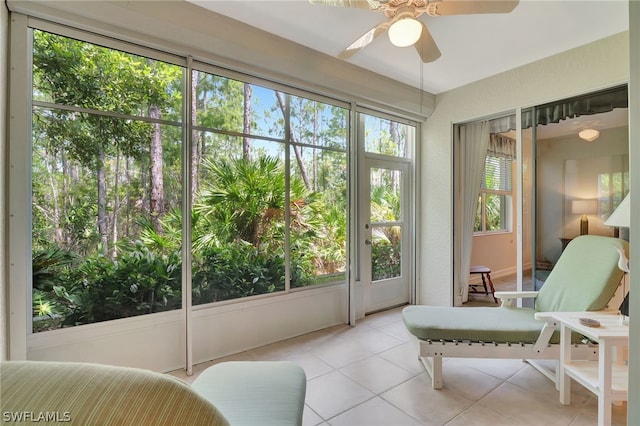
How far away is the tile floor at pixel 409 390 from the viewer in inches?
72.0

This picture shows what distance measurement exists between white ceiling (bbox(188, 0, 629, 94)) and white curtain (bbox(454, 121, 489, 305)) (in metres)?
0.83

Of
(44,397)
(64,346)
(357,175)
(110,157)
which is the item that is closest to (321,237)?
(357,175)

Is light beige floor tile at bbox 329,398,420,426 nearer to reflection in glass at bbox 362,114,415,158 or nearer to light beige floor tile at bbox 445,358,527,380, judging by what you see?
light beige floor tile at bbox 445,358,527,380

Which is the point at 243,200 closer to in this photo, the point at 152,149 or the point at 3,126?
the point at 152,149

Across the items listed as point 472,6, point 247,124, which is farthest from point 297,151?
point 472,6

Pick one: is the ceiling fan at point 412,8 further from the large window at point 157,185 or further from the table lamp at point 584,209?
the table lamp at point 584,209

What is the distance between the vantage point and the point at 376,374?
7.70ft

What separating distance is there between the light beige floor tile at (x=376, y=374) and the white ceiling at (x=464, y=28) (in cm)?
283

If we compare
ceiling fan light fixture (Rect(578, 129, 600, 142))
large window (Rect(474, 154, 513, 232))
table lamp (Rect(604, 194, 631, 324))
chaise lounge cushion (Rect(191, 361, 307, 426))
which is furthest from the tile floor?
large window (Rect(474, 154, 513, 232))

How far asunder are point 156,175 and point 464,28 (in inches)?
112

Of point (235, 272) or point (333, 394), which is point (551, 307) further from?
point (235, 272)

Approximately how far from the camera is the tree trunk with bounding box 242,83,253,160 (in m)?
2.85

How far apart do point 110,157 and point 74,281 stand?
95cm

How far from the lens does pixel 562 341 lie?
197cm
